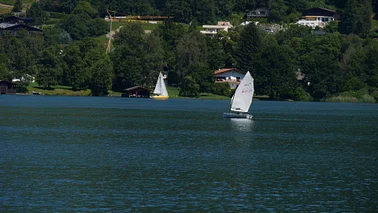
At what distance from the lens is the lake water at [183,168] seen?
41406 millimetres

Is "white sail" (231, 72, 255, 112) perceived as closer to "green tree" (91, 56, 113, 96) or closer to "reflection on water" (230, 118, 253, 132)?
"reflection on water" (230, 118, 253, 132)

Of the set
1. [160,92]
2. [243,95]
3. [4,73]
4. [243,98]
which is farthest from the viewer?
[4,73]

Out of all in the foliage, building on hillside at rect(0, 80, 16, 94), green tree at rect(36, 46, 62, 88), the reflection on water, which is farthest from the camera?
building on hillside at rect(0, 80, 16, 94)

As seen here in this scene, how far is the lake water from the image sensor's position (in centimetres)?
4141

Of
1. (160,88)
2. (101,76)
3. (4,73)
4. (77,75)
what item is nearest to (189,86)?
(160,88)

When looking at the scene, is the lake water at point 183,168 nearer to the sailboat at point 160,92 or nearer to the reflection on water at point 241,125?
the reflection on water at point 241,125

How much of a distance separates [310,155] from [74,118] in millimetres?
46664

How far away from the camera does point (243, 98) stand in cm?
11138

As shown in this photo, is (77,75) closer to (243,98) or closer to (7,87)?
(7,87)

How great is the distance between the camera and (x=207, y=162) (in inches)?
2279

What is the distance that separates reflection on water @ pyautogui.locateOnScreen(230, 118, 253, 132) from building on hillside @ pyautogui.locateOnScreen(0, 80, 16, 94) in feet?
329

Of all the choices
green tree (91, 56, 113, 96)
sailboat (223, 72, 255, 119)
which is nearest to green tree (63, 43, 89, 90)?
green tree (91, 56, 113, 96)

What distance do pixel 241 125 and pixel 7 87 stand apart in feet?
370

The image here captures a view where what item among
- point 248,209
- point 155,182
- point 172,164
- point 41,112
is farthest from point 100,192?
point 41,112
